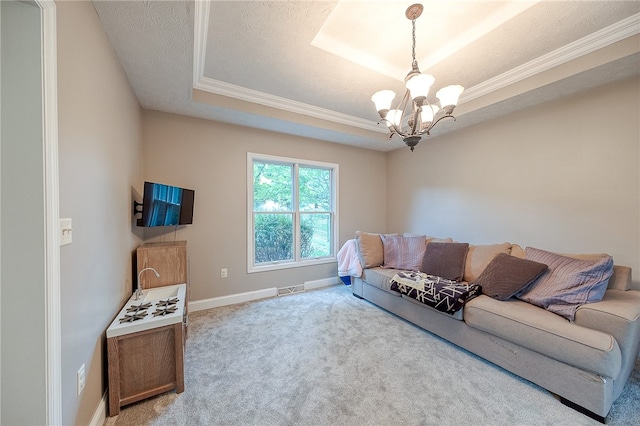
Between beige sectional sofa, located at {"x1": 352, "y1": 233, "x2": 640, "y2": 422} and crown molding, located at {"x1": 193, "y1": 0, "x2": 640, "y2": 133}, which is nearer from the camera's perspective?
beige sectional sofa, located at {"x1": 352, "y1": 233, "x2": 640, "y2": 422}

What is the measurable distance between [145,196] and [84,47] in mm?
1147

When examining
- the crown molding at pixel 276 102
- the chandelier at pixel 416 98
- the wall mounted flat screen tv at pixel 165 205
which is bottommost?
the wall mounted flat screen tv at pixel 165 205

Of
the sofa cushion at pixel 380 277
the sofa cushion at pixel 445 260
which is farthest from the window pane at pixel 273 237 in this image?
the sofa cushion at pixel 445 260

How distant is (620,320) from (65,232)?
318 cm

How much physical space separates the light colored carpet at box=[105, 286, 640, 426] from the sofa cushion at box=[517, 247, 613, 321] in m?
0.63

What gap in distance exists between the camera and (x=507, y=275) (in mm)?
2166

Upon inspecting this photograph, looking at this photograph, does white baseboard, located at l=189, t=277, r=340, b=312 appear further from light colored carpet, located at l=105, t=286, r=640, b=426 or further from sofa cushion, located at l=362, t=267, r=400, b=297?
sofa cushion, located at l=362, t=267, r=400, b=297

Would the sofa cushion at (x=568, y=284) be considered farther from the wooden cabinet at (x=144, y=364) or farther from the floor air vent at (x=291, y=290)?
the wooden cabinet at (x=144, y=364)

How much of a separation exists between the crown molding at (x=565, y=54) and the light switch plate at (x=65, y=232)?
3723 mm

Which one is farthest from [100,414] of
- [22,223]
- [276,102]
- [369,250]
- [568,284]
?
[568,284]

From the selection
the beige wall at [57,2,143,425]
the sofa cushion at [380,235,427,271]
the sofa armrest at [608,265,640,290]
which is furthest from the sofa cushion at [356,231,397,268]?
the beige wall at [57,2,143,425]

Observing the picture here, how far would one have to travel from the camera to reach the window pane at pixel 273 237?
353 centimetres

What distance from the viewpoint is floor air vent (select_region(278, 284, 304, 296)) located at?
3577 millimetres

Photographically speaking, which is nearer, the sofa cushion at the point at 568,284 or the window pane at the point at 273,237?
the sofa cushion at the point at 568,284
